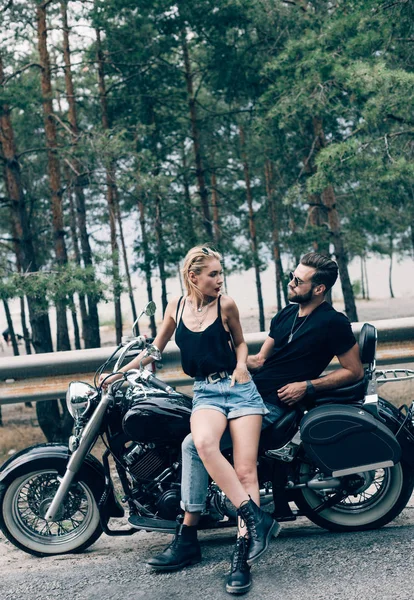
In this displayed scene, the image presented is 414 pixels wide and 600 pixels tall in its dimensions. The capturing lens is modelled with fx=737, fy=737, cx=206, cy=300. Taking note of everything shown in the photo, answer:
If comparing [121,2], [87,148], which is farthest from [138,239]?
[87,148]

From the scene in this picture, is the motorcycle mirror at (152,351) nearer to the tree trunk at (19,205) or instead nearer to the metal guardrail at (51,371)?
the metal guardrail at (51,371)

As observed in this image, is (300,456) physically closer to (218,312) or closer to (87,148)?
(218,312)

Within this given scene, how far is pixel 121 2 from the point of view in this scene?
61.8 feet

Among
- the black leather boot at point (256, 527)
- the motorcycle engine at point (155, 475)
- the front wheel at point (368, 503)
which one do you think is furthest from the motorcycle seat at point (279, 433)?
the motorcycle engine at point (155, 475)

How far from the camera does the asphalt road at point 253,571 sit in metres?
3.43

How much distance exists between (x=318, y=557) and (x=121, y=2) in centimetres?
1774

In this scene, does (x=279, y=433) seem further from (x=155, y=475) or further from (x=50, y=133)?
(x=50, y=133)

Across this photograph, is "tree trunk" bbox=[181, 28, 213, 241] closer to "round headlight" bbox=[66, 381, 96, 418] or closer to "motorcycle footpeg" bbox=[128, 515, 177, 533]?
"round headlight" bbox=[66, 381, 96, 418]

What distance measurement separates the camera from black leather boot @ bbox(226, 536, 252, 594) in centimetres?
344

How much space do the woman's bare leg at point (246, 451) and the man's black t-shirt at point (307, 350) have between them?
333mm

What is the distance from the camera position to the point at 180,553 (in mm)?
3762

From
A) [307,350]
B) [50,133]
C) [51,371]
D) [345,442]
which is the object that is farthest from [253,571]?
[50,133]

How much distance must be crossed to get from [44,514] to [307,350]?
1721 mm

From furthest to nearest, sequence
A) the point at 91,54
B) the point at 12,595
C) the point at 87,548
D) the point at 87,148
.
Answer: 1. the point at 91,54
2. the point at 87,148
3. the point at 87,548
4. the point at 12,595
